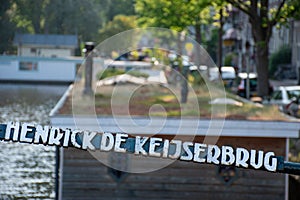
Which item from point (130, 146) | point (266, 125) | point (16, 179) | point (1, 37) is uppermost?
point (1, 37)

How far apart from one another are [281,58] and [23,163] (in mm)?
30716

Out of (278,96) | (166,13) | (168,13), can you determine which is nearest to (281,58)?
(166,13)

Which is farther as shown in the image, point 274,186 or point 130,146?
point 274,186

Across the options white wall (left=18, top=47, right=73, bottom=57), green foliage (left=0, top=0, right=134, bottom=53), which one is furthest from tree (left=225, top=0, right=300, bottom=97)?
green foliage (left=0, top=0, right=134, bottom=53)

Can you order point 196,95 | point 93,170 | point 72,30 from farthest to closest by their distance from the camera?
1. point 196,95
2. point 93,170
3. point 72,30

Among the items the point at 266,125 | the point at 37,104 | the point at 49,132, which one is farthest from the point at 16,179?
the point at 49,132

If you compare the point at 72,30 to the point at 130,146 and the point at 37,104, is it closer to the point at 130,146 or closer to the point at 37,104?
Result: the point at 130,146

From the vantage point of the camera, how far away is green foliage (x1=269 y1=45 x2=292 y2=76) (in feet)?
148

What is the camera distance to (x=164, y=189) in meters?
11.8

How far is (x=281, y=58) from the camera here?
4522cm

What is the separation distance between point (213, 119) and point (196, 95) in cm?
210

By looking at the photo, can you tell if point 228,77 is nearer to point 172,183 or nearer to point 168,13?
point 168,13

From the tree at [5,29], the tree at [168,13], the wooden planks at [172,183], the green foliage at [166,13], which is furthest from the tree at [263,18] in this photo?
the tree at [5,29]

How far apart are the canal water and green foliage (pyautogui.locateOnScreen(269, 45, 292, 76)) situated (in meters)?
25.2
